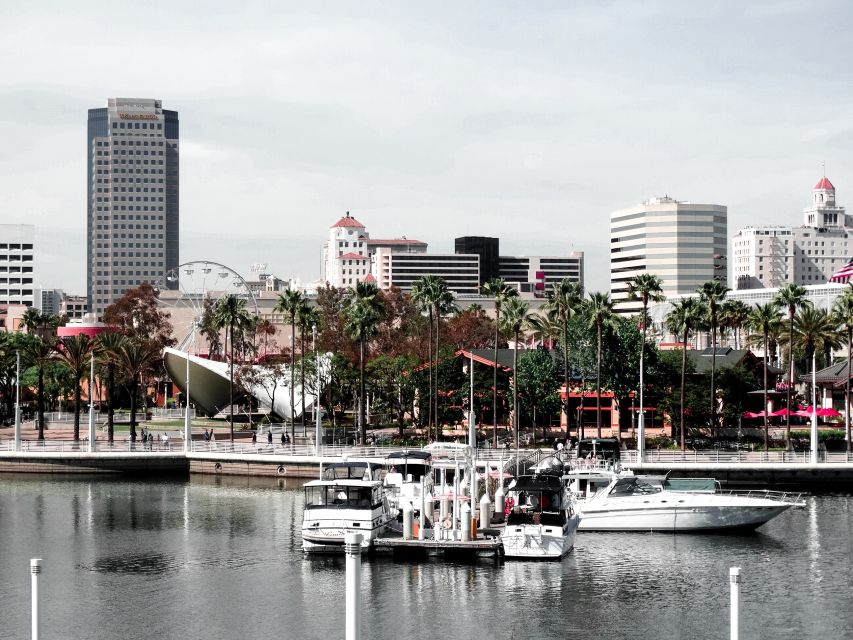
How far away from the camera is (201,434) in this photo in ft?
417

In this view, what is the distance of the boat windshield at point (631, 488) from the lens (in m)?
73.0

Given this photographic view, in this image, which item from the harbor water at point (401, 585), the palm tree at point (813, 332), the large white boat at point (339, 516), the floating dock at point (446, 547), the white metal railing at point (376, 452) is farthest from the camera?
the palm tree at point (813, 332)

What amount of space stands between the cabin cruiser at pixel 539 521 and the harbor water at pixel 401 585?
93 cm

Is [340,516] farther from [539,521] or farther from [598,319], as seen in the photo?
[598,319]

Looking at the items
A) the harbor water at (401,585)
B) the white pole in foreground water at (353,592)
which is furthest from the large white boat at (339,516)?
the white pole in foreground water at (353,592)

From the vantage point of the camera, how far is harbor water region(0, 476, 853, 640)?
49562 millimetres

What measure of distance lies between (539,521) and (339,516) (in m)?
9.75

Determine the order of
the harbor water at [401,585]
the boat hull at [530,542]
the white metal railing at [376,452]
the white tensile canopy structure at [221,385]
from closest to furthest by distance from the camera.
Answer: the harbor water at [401,585]
the boat hull at [530,542]
the white metal railing at [376,452]
the white tensile canopy structure at [221,385]

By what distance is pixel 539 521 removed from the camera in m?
62.7

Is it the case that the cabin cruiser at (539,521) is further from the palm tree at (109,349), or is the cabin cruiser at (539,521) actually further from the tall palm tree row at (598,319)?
the palm tree at (109,349)

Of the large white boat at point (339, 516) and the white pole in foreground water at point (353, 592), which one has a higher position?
the white pole in foreground water at point (353, 592)

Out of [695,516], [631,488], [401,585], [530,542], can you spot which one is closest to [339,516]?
[401,585]

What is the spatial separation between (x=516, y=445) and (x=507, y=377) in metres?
19.4

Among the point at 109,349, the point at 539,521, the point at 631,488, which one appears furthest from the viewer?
the point at 109,349
